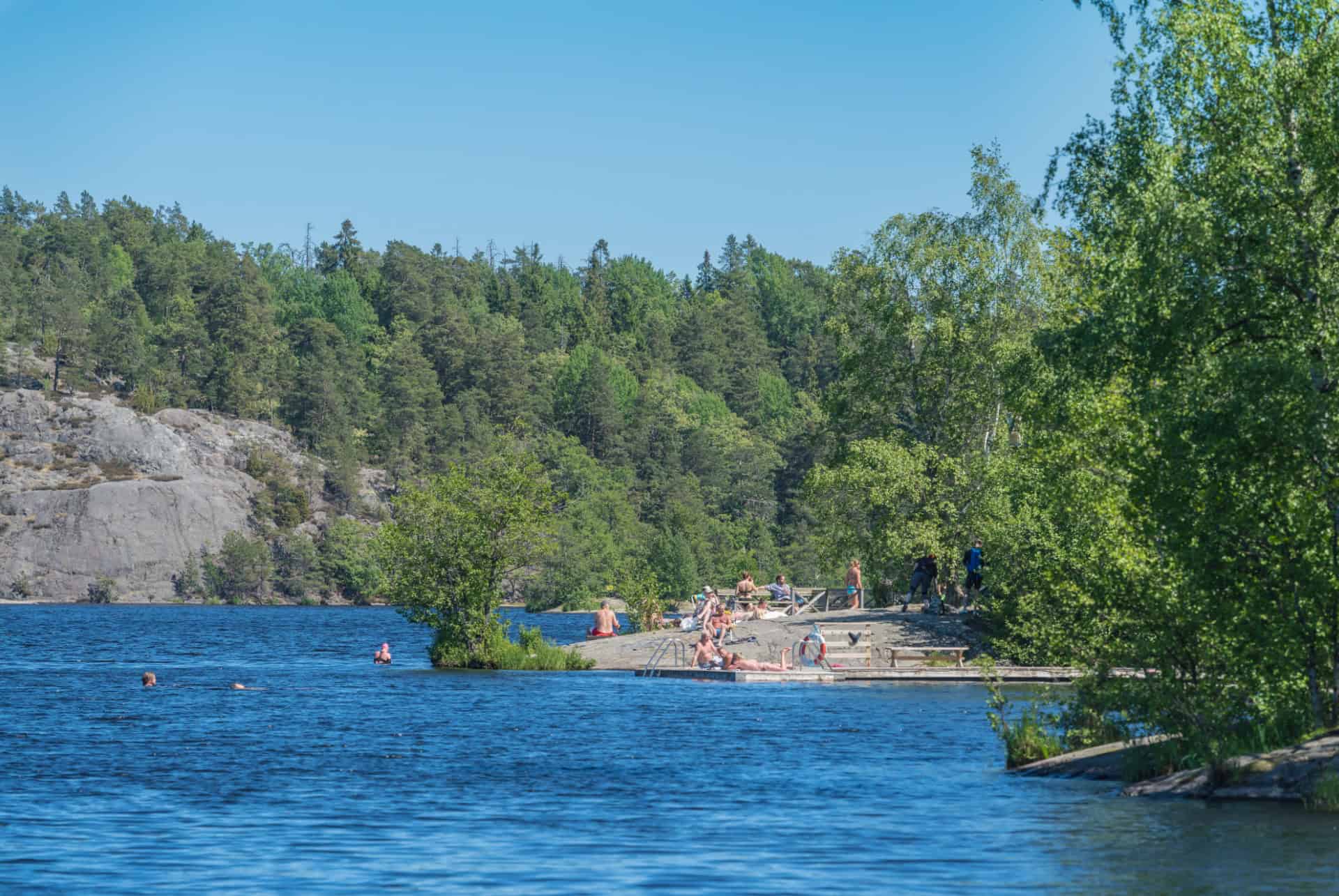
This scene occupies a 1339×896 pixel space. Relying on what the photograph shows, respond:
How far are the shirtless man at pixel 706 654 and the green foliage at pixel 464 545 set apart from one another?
594cm

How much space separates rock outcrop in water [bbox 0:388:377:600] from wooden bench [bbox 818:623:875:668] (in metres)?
108

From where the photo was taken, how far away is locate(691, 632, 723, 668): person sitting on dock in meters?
49.0

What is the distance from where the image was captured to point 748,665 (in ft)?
159

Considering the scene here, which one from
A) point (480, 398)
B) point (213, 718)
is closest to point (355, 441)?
point (480, 398)

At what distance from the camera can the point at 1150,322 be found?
23.2m

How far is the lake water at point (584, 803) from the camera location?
18938 millimetres

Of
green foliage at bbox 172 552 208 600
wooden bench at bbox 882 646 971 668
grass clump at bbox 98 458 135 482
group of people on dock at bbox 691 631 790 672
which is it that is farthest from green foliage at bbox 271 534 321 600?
wooden bench at bbox 882 646 971 668

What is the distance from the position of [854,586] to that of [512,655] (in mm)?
14341

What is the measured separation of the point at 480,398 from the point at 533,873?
6260 inches

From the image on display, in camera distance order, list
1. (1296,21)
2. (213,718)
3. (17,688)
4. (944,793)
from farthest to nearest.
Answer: (17,688)
(213,718)
(944,793)
(1296,21)

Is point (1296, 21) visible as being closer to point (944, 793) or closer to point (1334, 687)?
point (1334, 687)

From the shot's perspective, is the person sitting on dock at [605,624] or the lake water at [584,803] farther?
A: the person sitting on dock at [605,624]

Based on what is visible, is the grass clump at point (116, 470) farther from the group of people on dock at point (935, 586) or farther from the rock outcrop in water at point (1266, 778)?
the rock outcrop in water at point (1266, 778)

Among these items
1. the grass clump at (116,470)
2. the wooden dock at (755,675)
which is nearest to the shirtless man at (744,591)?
the wooden dock at (755,675)
